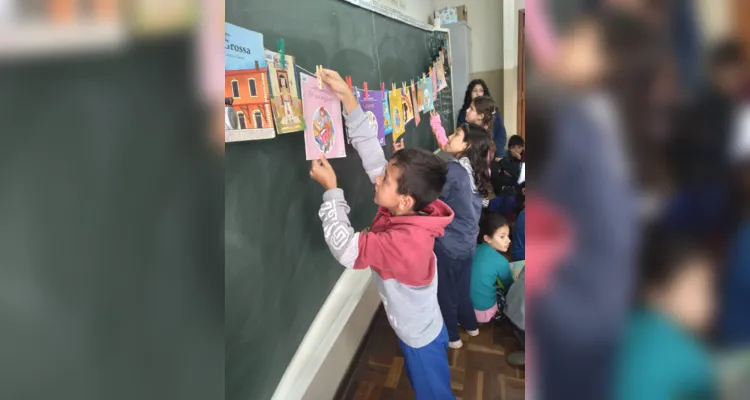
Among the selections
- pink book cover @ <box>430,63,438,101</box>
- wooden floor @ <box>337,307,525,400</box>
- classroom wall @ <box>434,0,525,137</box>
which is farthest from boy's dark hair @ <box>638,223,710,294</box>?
classroom wall @ <box>434,0,525,137</box>

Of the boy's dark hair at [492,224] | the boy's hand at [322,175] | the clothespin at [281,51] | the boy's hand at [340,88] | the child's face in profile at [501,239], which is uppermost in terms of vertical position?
the clothespin at [281,51]

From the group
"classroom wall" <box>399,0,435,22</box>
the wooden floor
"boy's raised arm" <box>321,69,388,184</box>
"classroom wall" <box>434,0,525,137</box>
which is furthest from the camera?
"classroom wall" <box>434,0,525,137</box>

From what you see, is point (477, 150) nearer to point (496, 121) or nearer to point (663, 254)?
point (496, 121)

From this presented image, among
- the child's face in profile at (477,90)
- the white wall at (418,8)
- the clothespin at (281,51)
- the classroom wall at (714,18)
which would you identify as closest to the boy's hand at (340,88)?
the clothespin at (281,51)

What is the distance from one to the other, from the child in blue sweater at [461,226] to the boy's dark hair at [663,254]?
154cm

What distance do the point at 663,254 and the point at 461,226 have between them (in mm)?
1625

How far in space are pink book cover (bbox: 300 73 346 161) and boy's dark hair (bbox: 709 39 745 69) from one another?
102 centimetres

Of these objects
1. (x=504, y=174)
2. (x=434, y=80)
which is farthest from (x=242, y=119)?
(x=434, y=80)

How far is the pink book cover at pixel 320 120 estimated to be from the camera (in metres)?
1.13

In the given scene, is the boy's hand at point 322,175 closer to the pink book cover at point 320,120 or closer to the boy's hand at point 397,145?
the pink book cover at point 320,120

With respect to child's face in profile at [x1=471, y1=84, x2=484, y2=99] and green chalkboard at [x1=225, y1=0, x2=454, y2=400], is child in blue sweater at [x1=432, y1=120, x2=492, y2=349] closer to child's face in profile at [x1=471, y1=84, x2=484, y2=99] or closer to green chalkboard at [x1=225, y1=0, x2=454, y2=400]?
green chalkboard at [x1=225, y1=0, x2=454, y2=400]

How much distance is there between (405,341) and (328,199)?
60 centimetres

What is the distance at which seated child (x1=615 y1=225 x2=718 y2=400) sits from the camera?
195 mm

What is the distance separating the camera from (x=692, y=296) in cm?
20
